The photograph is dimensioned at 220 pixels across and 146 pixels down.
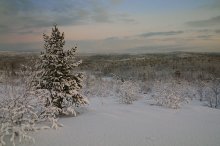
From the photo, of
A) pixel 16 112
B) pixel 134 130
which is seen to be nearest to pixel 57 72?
pixel 16 112

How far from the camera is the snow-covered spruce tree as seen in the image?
11344 mm

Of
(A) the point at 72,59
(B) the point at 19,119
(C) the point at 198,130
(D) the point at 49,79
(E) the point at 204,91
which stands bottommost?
(E) the point at 204,91

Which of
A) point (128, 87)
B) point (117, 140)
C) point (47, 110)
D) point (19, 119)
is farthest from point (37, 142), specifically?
point (128, 87)

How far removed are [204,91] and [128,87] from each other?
1543 centimetres

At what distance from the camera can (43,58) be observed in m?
11.5

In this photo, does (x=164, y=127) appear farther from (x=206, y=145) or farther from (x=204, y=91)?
(x=204, y=91)

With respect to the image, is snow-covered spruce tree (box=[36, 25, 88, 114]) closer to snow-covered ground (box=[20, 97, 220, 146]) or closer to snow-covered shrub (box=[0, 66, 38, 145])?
snow-covered ground (box=[20, 97, 220, 146])

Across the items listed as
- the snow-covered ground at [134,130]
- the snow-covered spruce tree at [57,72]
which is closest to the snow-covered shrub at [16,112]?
the snow-covered ground at [134,130]

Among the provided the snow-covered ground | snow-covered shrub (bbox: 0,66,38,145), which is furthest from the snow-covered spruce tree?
snow-covered shrub (bbox: 0,66,38,145)

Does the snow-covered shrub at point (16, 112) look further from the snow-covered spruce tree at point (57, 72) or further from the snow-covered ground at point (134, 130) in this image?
the snow-covered spruce tree at point (57, 72)

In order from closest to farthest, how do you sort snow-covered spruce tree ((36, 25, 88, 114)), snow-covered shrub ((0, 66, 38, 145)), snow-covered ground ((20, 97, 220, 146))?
snow-covered shrub ((0, 66, 38, 145)), snow-covered ground ((20, 97, 220, 146)), snow-covered spruce tree ((36, 25, 88, 114))

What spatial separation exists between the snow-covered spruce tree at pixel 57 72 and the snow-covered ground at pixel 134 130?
3.18 feet

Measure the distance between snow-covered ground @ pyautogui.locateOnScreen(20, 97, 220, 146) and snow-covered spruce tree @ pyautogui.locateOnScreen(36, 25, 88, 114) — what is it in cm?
97

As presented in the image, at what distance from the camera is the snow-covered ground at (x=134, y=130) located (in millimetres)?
8125
